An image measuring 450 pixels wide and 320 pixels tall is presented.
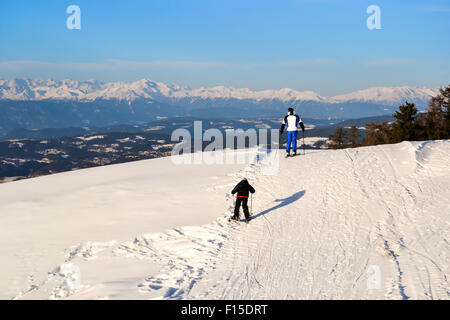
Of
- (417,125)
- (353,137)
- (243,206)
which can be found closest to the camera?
(243,206)

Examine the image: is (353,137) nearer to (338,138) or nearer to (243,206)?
(338,138)

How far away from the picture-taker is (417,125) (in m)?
51.0

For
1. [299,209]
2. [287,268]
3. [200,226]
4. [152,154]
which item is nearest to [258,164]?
[299,209]

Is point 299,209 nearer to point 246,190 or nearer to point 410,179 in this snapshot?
point 246,190

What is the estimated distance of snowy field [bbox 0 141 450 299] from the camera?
7.81m

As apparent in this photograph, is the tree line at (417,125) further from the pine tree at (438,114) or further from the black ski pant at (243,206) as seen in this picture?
the black ski pant at (243,206)

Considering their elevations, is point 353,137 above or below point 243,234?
above

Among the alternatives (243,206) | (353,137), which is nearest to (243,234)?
(243,206)

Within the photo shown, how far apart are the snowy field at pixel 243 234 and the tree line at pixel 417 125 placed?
35.5 metres

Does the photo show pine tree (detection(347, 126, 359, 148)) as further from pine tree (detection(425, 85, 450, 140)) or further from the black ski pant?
the black ski pant

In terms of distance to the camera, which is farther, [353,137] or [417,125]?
[353,137]

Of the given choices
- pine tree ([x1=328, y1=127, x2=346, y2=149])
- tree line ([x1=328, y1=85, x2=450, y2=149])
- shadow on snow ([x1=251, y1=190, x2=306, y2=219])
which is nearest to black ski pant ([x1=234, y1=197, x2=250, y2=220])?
shadow on snow ([x1=251, y1=190, x2=306, y2=219])

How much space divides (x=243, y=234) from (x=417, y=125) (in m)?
49.8

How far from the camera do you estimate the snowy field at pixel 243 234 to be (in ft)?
Result: 25.6
